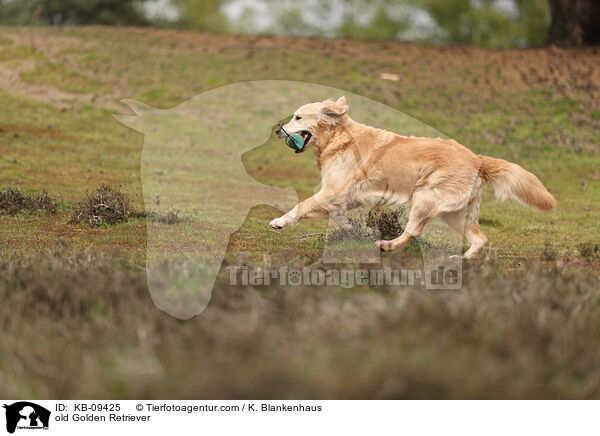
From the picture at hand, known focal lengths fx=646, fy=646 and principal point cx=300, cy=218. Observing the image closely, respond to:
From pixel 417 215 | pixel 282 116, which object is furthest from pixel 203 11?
pixel 417 215

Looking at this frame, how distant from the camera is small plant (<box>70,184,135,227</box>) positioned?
9.98 metres

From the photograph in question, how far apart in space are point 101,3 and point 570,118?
27.9m

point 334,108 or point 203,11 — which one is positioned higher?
point 203,11

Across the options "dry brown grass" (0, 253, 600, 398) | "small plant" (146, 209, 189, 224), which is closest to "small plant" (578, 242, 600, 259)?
"dry brown grass" (0, 253, 600, 398)

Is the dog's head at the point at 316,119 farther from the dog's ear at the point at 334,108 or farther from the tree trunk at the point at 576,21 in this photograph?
the tree trunk at the point at 576,21

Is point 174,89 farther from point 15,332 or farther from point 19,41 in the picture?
point 15,332

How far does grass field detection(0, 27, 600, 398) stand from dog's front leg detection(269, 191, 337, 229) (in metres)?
Answer: 0.74

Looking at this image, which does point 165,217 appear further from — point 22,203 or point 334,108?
point 334,108

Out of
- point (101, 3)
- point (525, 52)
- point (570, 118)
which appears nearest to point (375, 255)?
point (570, 118)

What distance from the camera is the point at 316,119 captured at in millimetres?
7816

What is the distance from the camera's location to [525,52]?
27188mm

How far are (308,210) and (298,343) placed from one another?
3.81m

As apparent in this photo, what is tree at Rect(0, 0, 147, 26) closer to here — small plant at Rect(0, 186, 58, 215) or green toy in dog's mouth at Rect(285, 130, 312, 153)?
small plant at Rect(0, 186, 58, 215)
